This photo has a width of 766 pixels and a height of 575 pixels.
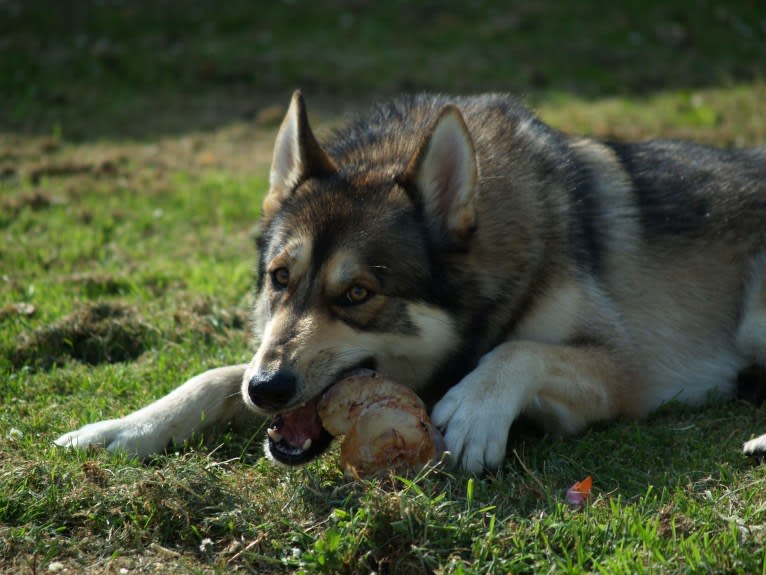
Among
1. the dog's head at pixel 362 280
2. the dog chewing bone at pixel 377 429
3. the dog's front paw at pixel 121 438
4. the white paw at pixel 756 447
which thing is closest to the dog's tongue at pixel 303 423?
the dog's head at pixel 362 280

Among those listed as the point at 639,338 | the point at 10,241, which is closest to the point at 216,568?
the point at 639,338

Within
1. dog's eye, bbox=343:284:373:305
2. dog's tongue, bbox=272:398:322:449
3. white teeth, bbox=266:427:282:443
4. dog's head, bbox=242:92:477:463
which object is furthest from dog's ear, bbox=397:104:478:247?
white teeth, bbox=266:427:282:443

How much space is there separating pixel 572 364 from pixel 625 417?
1.44 ft

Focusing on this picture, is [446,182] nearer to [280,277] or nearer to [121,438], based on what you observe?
[280,277]

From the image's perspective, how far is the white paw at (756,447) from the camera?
3.56m

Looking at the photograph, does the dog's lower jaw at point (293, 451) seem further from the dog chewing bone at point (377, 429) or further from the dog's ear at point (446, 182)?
the dog's ear at point (446, 182)

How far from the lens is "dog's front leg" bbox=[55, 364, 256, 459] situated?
3.71 metres

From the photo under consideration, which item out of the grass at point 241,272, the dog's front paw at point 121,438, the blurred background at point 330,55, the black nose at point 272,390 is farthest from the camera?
the blurred background at point 330,55

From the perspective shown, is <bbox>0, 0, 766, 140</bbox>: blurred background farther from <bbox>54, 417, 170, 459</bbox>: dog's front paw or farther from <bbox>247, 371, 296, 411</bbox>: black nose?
<bbox>247, 371, 296, 411</bbox>: black nose

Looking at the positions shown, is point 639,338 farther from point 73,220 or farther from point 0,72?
point 0,72

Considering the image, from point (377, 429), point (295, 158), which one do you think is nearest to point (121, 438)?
point (377, 429)

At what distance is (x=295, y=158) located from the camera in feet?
13.4

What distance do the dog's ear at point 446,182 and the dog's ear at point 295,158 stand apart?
1.40 feet

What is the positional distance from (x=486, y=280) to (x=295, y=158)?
999mm
